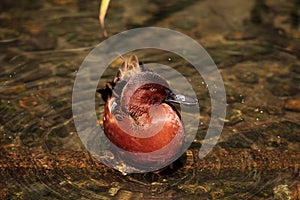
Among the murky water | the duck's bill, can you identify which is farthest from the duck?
the murky water

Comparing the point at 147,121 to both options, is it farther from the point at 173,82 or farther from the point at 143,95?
the point at 173,82

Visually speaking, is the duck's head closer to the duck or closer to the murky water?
the duck

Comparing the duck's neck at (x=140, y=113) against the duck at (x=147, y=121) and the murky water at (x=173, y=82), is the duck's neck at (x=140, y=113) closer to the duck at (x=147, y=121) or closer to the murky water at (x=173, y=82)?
the duck at (x=147, y=121)

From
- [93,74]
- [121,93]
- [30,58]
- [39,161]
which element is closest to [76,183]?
[39,161]

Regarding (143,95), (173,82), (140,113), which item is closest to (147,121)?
(140,113)

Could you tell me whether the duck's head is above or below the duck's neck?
above
